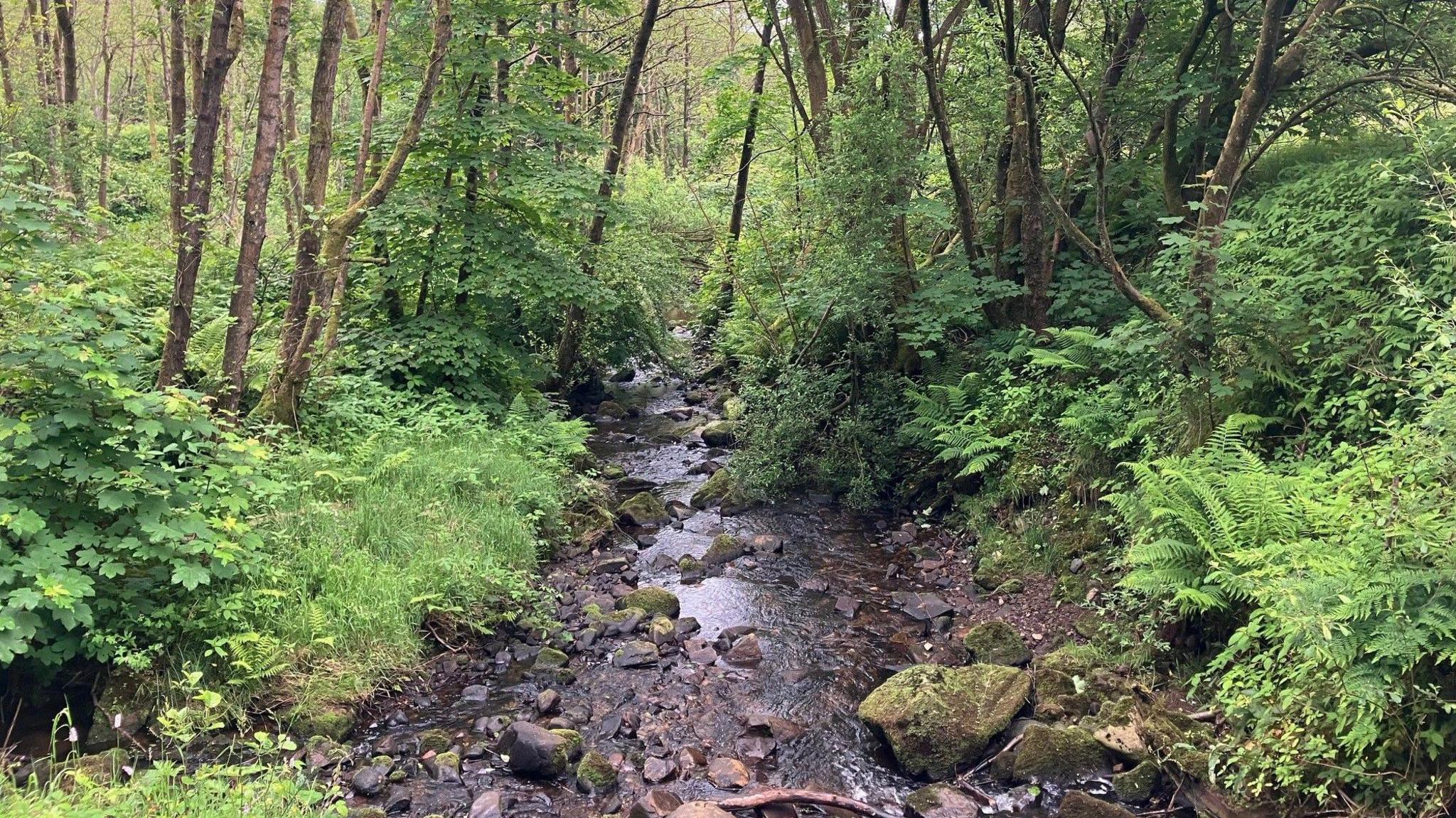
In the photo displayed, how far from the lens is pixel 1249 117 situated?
7.24m

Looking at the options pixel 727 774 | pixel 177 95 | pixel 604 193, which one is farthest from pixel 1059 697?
pixel 177 95

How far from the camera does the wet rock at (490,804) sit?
17.2ft

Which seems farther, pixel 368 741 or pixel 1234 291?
pixel 1234 291

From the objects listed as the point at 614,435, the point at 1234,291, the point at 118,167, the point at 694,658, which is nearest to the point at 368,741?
the point at 694,658

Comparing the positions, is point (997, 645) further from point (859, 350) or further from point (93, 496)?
point (93, 496)

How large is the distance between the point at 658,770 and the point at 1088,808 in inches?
116

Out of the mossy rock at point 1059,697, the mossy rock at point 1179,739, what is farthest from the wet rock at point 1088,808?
the mossy rock at point 1059,697

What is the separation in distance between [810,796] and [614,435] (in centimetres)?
985

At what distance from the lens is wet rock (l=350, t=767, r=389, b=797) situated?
535 cm

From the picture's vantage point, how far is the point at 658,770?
19.1 ft

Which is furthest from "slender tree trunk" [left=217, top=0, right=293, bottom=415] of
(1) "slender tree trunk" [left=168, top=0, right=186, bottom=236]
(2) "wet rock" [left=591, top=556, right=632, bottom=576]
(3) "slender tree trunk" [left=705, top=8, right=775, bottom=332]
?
(3) "slender tree trunk" [left=705, top=8, right=775, bottom=332]

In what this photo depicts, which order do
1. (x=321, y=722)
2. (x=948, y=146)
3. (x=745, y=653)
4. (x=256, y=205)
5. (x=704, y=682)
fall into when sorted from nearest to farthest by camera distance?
(x=321, y=722) → (x=704, y=682) → (x=745, y=653) → (x=256, y=205) → (x=948, y=146)

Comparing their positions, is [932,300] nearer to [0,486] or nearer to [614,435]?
[614,435]

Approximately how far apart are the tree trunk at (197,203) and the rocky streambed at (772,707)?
12.6ft
